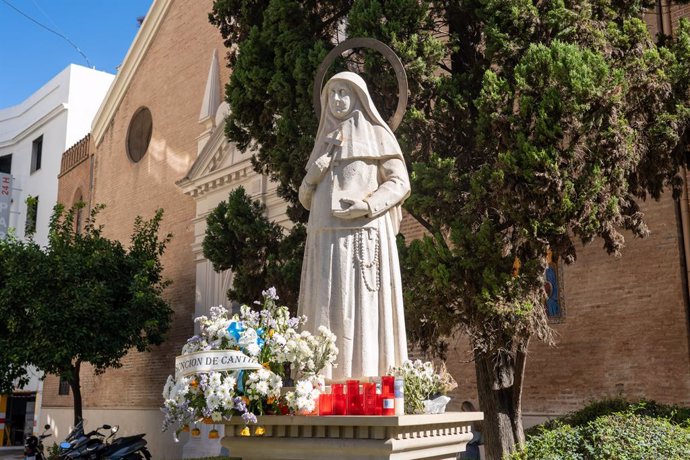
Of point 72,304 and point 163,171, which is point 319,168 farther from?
point 163,171

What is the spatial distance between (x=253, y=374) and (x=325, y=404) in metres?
0.43

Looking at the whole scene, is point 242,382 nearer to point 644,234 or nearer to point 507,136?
point 507,136

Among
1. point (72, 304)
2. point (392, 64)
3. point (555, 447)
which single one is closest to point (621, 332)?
point (555, 447)

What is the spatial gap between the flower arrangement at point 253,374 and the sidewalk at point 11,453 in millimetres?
20965

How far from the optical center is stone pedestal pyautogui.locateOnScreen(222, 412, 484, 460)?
3588 millimetres

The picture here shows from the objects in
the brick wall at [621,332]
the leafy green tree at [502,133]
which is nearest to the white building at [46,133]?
the leafy green tree at [502,133]

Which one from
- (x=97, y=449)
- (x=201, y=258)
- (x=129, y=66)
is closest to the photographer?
(x=97, y=449)

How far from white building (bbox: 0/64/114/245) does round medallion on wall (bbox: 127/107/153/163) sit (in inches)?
199

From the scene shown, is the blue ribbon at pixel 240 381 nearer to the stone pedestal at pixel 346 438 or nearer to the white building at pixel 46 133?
the stone pedestal at pixel 346 438

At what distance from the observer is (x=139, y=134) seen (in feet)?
78.5

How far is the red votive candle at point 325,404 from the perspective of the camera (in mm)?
3996

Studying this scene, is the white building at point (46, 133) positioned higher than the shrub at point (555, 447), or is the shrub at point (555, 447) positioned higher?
the white building at point (46, 133)

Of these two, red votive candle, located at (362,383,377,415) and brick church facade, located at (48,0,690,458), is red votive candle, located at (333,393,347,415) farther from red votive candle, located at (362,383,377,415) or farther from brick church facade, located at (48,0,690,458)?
brick church facade, located at (48,0,690,458)

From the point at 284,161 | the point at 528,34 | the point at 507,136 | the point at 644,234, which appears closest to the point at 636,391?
the point at 644,234
